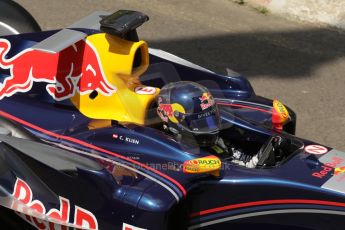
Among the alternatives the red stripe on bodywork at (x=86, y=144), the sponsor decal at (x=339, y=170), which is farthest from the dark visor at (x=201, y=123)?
the sponsor decal at (x=339, y=170)

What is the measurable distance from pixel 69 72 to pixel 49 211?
922 mm

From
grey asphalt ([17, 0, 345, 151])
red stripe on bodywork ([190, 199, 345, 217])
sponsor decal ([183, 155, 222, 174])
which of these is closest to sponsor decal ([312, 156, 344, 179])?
red stripe on bodywork ([190, 199, 345, 217])

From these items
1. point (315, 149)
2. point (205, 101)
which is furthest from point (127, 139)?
point (315, 149)

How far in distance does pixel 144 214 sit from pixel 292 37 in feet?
14.1

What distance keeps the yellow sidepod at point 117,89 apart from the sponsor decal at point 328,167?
3.48ft

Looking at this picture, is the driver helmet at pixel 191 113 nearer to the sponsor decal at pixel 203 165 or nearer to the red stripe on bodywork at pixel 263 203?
the sponsor decal at pixel 203 165

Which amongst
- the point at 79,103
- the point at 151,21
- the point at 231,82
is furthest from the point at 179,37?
the point at 79,103

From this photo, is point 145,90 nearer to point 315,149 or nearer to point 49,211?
point 49,211

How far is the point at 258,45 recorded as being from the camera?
713cm

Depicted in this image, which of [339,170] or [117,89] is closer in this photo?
[339,170]

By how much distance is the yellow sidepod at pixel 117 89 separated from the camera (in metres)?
4.10

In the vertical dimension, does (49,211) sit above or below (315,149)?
below

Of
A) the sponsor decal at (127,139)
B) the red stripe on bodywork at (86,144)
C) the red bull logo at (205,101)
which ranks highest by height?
the red bull logo at (205,101)

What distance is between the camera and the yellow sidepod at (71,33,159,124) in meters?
4.10
